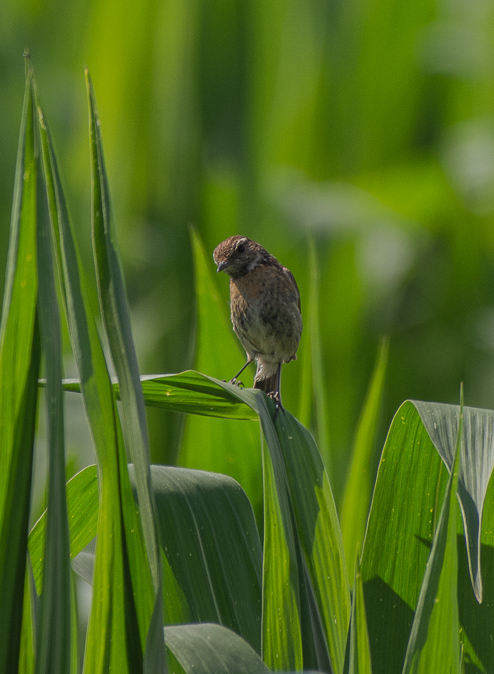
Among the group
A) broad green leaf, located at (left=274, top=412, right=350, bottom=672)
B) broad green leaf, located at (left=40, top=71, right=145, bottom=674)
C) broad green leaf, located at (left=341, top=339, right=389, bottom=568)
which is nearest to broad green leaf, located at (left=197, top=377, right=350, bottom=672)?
broad green leaf, located at (left=274, top=412, right=350, bottom=672)

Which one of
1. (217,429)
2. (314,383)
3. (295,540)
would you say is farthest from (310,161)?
(295,540)

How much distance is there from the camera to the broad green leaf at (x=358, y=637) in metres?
1.06

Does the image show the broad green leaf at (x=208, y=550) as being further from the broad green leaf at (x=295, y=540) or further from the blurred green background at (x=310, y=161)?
the blurred green background at (x=310, y=161)

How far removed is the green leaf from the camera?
3.32 feet

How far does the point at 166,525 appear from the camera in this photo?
4.82 ft

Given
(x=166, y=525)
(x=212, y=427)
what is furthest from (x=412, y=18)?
(x=166, y=525)

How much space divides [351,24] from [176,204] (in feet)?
5.70

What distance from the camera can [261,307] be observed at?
2.82m

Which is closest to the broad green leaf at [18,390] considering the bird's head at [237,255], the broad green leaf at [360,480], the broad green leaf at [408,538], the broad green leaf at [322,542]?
the broad green leaf at [322,542]

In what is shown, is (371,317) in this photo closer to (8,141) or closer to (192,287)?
(192,287)

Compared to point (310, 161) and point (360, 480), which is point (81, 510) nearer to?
point (360, 480)

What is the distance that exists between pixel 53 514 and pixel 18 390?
6.5 inches

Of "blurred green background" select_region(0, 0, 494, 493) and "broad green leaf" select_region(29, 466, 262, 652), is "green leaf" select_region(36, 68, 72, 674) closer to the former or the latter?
"broad green leaf" select_region(29, 466, 262, 652)

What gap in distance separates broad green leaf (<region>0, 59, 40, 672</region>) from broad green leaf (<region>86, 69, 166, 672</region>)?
0.29ft
